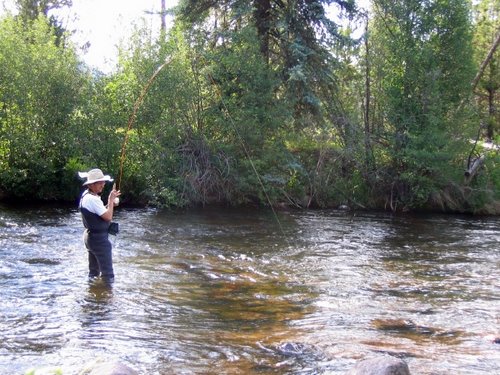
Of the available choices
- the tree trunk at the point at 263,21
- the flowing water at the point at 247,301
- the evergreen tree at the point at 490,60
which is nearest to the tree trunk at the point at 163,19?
the tree trunk at the point at 263,21

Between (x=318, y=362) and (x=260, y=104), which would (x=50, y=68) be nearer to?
(x=260, y=104)

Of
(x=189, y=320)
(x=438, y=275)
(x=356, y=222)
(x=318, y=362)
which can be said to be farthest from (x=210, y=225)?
(x=318, y=362)

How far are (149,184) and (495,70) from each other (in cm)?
2092

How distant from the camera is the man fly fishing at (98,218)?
8953 millimetres

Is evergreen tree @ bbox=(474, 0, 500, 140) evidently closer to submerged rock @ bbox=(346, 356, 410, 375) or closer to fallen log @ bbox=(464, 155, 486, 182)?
fallen log @ bbox=(464, 155, 486, 182)

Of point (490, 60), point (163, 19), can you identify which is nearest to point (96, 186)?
point (163, 19)

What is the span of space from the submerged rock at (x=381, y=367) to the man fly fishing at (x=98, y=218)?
457 cm

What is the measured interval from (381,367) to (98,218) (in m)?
5.09

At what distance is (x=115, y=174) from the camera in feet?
63.0

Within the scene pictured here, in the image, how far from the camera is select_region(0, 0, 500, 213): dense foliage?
1902 centimetres

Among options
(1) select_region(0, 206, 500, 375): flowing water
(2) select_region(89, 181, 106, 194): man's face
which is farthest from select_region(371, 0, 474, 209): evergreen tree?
→ (2) select_region(89, 181, 106, 194): man's face

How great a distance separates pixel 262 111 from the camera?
20.0 m

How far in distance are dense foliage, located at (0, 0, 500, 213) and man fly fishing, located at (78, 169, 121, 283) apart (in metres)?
8.43

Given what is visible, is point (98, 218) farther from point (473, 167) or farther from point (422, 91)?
point (473, 167)
